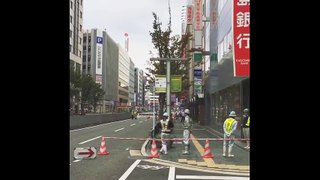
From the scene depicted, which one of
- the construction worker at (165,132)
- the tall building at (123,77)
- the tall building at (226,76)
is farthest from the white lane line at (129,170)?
the tall building at (123,77)

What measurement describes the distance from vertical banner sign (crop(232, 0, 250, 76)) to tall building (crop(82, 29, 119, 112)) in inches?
3346

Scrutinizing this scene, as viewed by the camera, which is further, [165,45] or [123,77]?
[123,77]

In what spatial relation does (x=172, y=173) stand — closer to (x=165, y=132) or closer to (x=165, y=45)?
(x=165, y=132)

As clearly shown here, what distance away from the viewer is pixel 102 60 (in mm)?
110625

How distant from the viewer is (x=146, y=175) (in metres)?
11.3

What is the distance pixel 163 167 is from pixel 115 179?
275cm

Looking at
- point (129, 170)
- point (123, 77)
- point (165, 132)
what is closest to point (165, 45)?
point (165, 132)

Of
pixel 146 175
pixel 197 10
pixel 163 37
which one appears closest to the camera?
pixel 146 175

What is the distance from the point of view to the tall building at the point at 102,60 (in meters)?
104

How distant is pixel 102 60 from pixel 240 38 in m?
99.4

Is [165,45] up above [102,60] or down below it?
below

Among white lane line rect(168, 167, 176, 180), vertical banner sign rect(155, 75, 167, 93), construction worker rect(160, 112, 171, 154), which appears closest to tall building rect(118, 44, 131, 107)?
vertical banner sign rect(155, 75, 167, 93)
